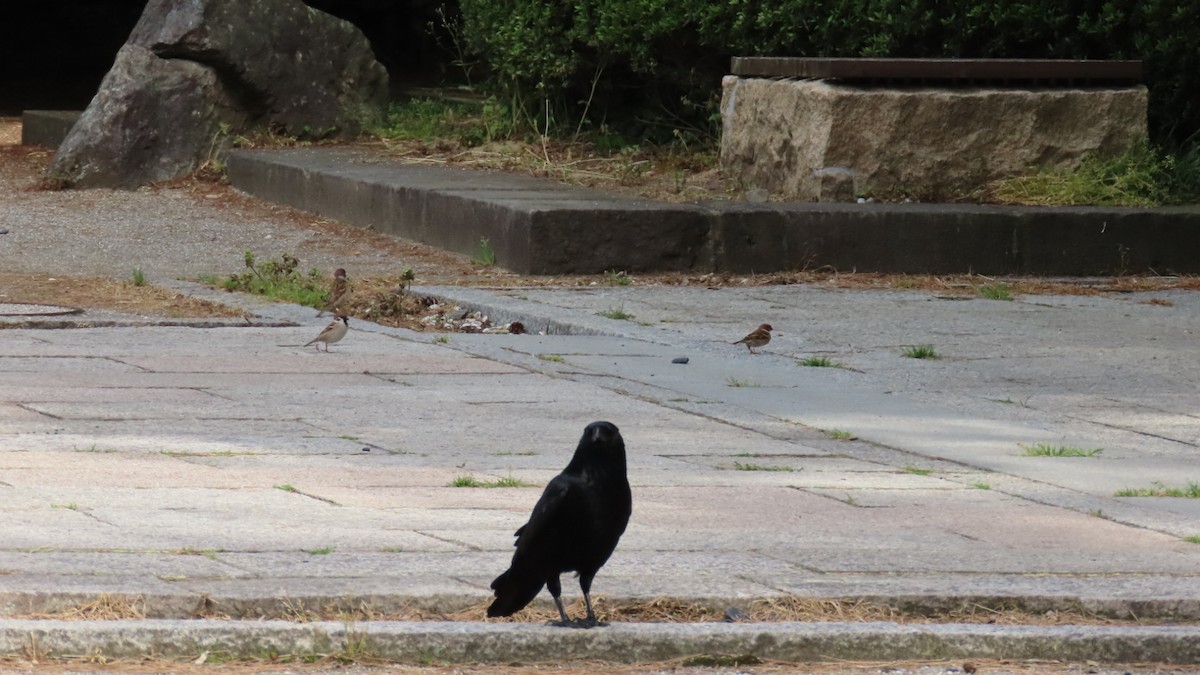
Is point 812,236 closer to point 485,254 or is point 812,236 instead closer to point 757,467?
point 485,254

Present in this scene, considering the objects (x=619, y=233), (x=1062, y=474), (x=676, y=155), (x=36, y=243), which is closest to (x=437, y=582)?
(x=1062, y=474)

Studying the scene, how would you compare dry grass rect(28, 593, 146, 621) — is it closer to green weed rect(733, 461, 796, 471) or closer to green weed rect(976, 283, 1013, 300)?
green weed rect(733, 461, 796, 471)

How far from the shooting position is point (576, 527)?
354 cm

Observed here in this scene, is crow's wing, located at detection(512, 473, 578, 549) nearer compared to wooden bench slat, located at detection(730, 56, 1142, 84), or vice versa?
crow's wing, located at detection(512, 473, 578, 549)

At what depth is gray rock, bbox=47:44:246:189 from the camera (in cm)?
1291

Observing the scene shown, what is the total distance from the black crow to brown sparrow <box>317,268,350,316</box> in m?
4.81

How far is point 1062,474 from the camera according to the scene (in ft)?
17.6

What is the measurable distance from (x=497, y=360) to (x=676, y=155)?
5727 millimetres

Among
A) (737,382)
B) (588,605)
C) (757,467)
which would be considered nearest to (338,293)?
(737,382)

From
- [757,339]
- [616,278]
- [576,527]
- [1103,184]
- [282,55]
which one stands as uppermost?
[282,55]

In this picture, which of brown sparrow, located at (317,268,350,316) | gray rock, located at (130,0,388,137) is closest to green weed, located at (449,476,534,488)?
brown sparrow, located at (317,268,350,316)

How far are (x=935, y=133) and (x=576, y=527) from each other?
24.2 feet

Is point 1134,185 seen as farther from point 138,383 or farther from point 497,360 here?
point 138,383

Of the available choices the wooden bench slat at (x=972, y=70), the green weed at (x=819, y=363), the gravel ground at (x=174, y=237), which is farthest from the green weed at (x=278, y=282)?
the wooden bench slat at (x=972, y=70)
